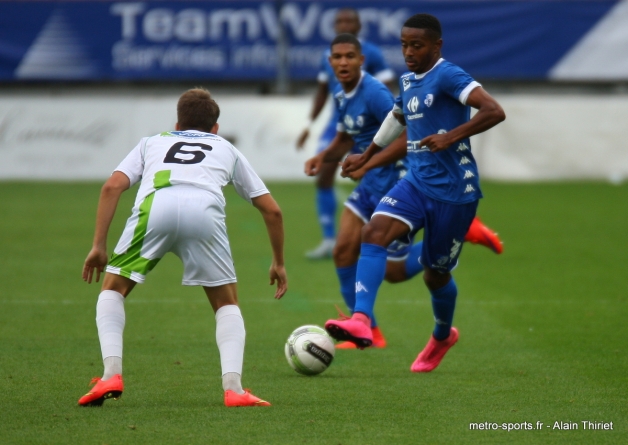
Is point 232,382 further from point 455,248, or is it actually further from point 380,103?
point 380,103

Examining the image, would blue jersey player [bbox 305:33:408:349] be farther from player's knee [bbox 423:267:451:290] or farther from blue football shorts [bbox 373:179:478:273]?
blue football shorts [bbox 373:179:478:273]

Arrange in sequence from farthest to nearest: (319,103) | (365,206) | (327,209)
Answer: (327,209)
(319,103)
(365,206)

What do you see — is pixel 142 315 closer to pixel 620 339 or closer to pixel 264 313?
pixel 264 313

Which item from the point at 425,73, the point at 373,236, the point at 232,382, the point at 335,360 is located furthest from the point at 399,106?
the point at 232,382

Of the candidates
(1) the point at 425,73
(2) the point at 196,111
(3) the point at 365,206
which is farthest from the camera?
(3) the point at 365,206

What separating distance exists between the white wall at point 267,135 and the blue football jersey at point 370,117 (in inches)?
490

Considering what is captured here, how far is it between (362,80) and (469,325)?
2039 mm

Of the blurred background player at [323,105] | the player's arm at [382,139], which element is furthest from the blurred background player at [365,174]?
the blurred background player at [323,105]

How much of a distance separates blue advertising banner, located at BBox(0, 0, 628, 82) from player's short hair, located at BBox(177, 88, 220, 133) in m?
16.6

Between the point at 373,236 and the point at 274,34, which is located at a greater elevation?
the point at 373,236

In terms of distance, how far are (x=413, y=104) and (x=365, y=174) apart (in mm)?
1152

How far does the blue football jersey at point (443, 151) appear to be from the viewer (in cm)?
566

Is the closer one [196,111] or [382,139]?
[196,111]

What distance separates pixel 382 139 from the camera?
6.09 m
